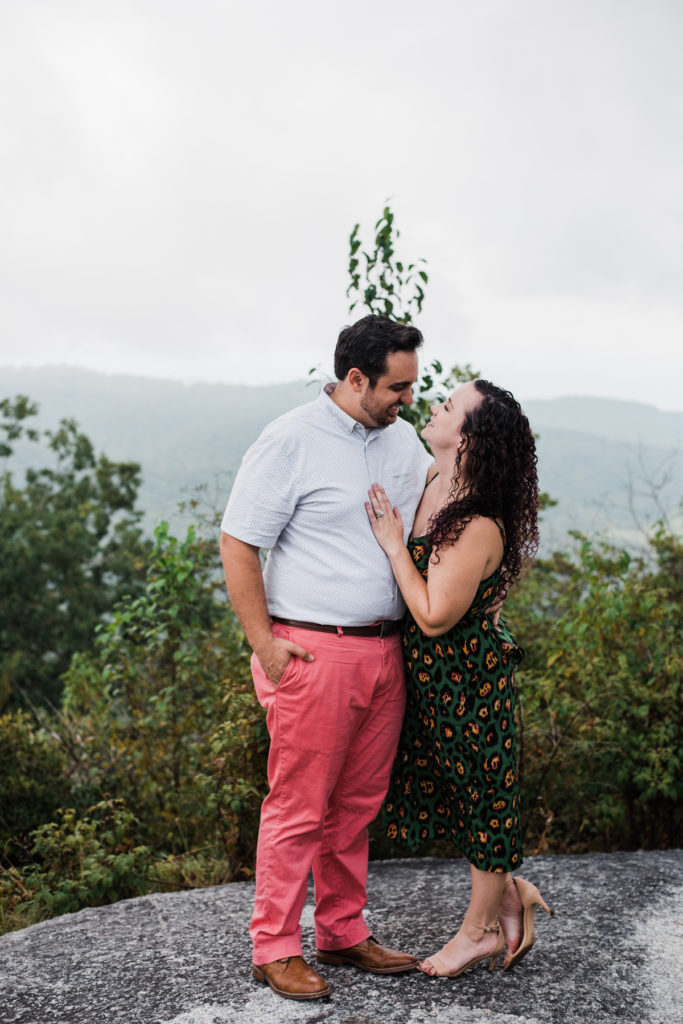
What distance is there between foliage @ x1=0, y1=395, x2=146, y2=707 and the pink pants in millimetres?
14422

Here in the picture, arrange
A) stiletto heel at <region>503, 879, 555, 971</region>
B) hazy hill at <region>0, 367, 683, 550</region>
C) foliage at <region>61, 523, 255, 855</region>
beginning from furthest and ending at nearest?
hazy hill at <region>0, 367, 683, 550</region>, foliage at <region>61, 523, 255, 855</region>, stiletto heel at <region>503, 879, 555, 971</region>

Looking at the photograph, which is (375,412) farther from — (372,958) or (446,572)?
(372,958)

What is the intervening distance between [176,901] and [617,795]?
2.13 meters

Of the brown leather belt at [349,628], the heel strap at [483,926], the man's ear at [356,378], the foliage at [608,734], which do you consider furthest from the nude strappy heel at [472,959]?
the man's ear at [356,378]

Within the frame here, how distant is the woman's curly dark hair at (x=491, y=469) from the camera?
2510mm

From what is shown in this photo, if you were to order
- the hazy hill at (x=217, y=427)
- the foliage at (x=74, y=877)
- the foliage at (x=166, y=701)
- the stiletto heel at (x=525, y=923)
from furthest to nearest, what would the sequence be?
the hazy hill at (x=217, y=427) < the foliage at (x=166, y=701) < the foliage at (x=74, y=877) < the stiletto heel at (x=525, y=923)

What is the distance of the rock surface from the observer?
97.7 inches

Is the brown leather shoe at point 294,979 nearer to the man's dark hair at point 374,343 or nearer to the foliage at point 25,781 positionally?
the man's dark hair at point 374,343

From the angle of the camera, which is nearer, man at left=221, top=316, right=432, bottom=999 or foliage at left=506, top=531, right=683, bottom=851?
man at left=221, top=316, right=432, bottom=999

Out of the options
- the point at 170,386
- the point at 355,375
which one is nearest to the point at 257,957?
the point at 355,375

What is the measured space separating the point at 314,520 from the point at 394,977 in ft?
4.47

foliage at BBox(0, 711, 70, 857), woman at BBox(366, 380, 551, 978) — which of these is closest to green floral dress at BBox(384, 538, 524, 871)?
woman at BBox(366, 380, 551, 978)

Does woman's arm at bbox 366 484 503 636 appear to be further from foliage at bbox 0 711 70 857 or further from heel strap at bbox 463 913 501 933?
foliage at bbox 0 711 70 857

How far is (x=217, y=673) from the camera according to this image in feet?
18.8
